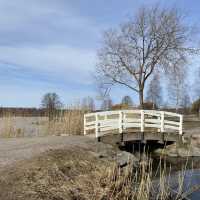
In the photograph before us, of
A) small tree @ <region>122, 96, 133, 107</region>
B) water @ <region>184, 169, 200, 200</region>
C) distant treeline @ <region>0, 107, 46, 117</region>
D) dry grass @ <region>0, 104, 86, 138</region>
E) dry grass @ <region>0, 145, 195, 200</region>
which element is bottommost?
water @ <region>184, 169, 200, 200</region>

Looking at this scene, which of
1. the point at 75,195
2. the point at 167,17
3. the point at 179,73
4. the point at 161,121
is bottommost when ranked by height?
the point at 75,195

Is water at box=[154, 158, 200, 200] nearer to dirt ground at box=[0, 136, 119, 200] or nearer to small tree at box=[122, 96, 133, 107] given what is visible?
dirt ground at box=[0, 136, 119, 200]

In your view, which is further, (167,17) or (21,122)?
(167,17)

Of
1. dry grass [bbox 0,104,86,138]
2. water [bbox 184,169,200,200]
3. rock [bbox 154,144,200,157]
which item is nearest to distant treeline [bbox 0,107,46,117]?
dry grass [bbox 0,104,86,138]

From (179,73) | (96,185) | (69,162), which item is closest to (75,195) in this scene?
(96,185)

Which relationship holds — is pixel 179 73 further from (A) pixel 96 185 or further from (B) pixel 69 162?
(A) pixel 96 185

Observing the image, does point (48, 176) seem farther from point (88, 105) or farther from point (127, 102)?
point (127, 102)

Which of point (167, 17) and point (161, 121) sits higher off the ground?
point (167, 17)

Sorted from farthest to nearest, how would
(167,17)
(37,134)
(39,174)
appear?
(167,17), (37,134), (39,174)

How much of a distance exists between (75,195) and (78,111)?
12337mm

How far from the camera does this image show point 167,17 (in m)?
29.0

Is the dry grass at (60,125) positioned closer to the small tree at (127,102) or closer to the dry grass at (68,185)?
the dry grass at (68,185)

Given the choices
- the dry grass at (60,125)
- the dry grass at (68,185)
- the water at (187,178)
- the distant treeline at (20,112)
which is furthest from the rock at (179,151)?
the dry grass at (68,185)

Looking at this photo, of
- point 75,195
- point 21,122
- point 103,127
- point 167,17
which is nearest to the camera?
point 75,195
